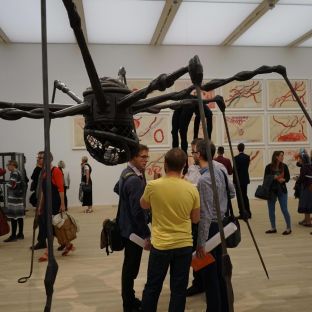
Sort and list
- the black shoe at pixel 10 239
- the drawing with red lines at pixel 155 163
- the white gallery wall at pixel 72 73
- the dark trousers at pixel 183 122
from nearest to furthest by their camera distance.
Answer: the dark trousers at pixel 183 122 < the black shoe at pixel 10 239 < the white gallery wall at pixel 72 73 < the drawing with red lines at pixel 155 163

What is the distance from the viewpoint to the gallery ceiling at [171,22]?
8148 mm

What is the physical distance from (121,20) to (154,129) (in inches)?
117

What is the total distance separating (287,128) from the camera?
1089 cm

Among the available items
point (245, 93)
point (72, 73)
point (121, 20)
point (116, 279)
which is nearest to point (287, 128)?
point (245, 93)

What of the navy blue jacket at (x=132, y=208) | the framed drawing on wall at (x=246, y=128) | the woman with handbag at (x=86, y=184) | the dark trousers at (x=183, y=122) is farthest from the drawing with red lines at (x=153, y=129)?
the dark trousers at (x=183, y=122)

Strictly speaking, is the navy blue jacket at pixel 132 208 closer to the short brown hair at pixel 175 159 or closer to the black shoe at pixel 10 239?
the short brown hair at pixel 175 159

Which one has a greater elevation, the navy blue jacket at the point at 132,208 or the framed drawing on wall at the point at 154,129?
the framed drawing on wall at the point at 154,129

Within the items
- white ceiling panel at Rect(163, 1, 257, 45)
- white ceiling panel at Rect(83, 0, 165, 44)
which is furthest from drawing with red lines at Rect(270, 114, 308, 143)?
white ceiling panel at Rect(83, 0, 165, 44)

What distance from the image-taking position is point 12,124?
9.77 m

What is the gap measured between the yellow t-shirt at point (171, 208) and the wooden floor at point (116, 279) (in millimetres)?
1090

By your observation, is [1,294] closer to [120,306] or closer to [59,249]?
[120,306]

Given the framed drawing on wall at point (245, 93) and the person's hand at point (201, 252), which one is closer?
the person's hand at point (201, 252)

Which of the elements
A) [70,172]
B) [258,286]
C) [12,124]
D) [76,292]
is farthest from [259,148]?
[76,292]

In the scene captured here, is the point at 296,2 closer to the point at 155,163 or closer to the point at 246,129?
the point at 246,129
